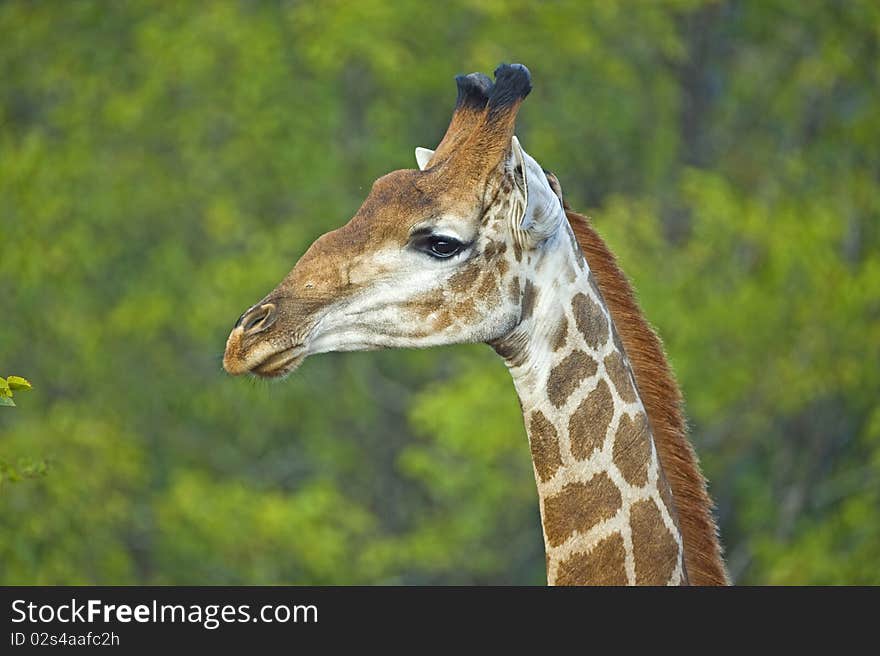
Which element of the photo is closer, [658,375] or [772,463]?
[658,375]

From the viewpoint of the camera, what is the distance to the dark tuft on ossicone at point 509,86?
5.33 meters

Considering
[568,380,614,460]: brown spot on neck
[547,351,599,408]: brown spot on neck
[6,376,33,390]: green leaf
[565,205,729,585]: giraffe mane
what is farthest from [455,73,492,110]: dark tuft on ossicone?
[6,376,33,390]: green leaf

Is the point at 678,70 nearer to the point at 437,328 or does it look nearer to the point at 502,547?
the point at 502,547

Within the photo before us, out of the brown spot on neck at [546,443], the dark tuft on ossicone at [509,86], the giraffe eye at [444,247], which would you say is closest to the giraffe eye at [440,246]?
the giraffe eye at [444,247]

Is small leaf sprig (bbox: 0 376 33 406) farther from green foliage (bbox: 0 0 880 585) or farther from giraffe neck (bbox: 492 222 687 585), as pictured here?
green foliage (bbox: 0 0 880 585)

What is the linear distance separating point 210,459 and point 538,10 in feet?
23.1

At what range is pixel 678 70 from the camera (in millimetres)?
20312

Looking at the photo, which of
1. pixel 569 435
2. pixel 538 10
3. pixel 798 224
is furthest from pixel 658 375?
pixel 538 10

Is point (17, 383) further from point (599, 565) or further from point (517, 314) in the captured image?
point (599, 565)

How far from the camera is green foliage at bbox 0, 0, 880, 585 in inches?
701

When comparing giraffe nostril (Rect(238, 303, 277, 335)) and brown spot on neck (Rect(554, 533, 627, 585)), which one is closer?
giraffe nostril (Rect(238, 303, 277, 335))

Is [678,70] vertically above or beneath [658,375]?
above
